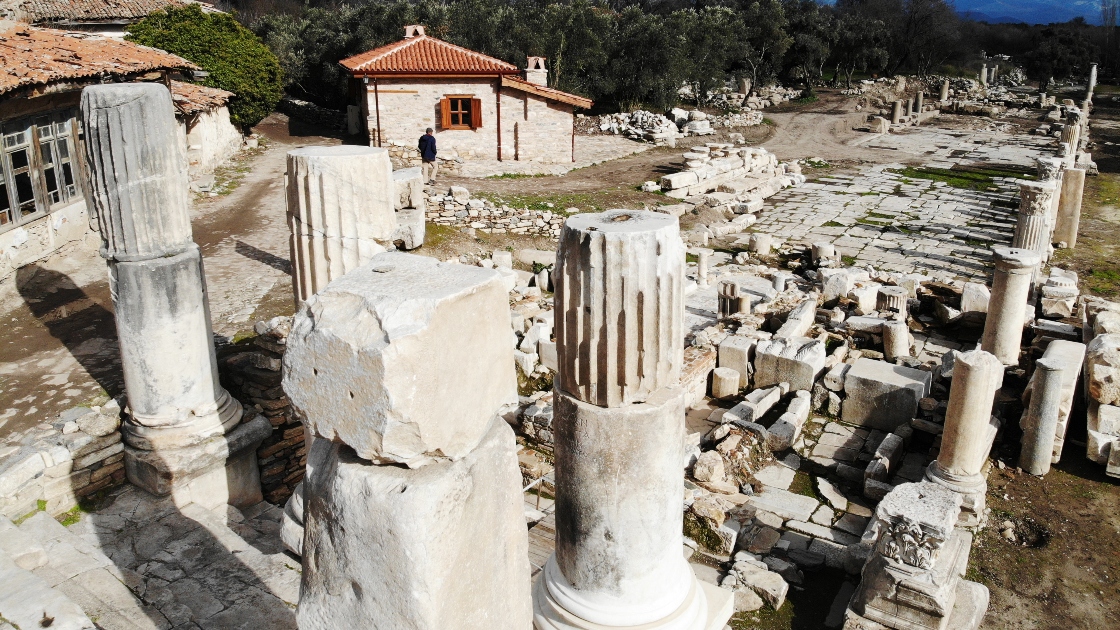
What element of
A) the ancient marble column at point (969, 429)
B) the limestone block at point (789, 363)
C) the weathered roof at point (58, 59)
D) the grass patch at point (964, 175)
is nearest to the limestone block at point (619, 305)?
the ancient marble column at point (969, 429)

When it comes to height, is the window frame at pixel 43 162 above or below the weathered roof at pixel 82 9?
below

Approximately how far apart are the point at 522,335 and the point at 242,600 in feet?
22.1

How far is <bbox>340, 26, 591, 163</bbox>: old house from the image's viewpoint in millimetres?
22750

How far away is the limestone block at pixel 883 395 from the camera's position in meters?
9.84

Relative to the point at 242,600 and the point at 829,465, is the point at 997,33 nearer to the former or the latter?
the point at 829,465

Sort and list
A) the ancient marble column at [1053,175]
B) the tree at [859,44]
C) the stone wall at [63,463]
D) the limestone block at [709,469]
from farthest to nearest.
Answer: the tree at [859,44]
the ancient marble column at [1053,175]
the limestone block at [709,469]
the stone wall at [63,463]

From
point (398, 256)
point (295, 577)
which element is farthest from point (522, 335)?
point (398, 256)

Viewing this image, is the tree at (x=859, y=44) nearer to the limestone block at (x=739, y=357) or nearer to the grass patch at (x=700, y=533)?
the limestone block at (x=739, y=357)

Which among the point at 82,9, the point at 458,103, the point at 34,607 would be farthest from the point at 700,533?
the point at 82,9

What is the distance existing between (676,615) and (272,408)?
15.8 ft

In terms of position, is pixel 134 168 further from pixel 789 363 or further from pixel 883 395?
pixel 883 395

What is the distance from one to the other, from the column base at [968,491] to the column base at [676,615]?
4.08 meters

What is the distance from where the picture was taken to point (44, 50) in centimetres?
1193

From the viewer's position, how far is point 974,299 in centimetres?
1306
